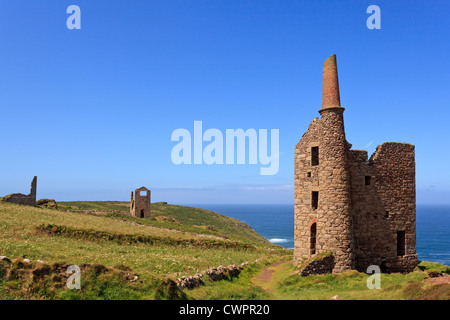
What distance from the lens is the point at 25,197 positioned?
50531 millimetres

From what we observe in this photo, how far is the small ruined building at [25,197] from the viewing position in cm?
4954

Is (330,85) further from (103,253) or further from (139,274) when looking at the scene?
(103,253)

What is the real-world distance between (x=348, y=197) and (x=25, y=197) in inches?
1888

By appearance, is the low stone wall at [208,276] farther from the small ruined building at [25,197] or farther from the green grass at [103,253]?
the small ruined building at [25,197]

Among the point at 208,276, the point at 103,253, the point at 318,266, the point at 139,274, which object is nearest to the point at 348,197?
the point at 318,266

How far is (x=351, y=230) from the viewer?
76.7ft

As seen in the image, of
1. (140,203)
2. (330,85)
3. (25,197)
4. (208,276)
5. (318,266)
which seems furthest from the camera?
(140,203)

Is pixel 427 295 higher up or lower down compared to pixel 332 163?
lower down

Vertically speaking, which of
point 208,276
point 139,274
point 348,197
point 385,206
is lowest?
point 208,276

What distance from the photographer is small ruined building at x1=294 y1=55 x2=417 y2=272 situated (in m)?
23.4

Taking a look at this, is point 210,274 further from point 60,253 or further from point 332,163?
point 332,163

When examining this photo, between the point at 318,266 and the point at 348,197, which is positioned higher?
the point at 348,197
